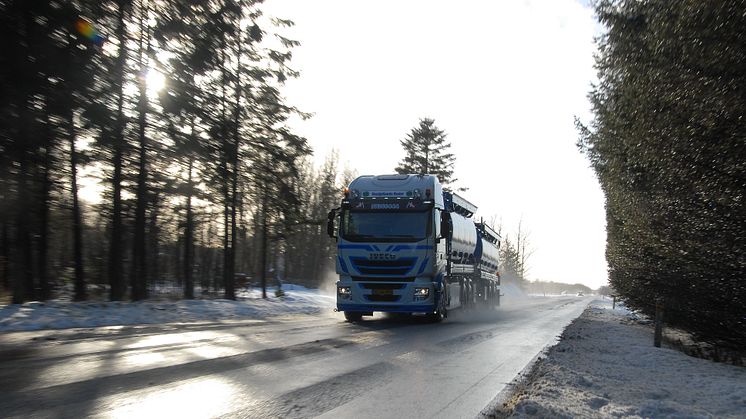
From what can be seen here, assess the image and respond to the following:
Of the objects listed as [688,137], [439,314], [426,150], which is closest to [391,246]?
[439,314]

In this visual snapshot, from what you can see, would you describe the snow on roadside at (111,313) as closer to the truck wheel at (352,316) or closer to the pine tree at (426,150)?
the truck wheel at (352,316)

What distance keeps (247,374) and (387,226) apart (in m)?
9.18

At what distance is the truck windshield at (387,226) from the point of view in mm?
15703

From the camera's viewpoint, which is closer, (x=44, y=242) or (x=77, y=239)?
(x=44, y=242)

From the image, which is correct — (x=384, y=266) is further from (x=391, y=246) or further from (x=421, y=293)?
(x=421, y=293)

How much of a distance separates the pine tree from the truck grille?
36.4 m

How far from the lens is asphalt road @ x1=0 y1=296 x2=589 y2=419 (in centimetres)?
534

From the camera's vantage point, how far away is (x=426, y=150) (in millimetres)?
52094

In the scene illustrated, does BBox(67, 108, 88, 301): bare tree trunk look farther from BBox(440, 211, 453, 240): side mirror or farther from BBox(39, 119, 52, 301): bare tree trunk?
BBox(440, 211, 453, 240): side mirror

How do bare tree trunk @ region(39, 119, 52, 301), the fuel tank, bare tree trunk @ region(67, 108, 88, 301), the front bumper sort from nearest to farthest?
the front bumper < bare tree trunk @ region(39, 119, 52, 301) < bare tree trunk @ region(67, 108, 88, 301) < the fuel tank

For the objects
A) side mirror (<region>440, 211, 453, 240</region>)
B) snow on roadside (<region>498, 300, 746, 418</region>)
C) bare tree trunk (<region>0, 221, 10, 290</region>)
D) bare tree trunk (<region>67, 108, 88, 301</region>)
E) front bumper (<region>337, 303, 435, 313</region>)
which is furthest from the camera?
bare tree trunk (<region>0, 221, 10, 290</region>)

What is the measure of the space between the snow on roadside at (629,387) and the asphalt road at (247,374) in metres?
0.53

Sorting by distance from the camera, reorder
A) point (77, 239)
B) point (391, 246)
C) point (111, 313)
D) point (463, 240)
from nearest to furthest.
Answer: point (111, 313), point (391, 246), point (77, 239), point (463, 240)

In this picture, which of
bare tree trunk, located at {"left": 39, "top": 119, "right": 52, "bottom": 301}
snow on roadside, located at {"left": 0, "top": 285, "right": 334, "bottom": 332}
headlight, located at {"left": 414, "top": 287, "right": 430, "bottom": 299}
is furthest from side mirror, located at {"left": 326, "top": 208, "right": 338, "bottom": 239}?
bare tree trunk, located at {"left": 39, "top": 119, "right": 52, "bottom": 301}
